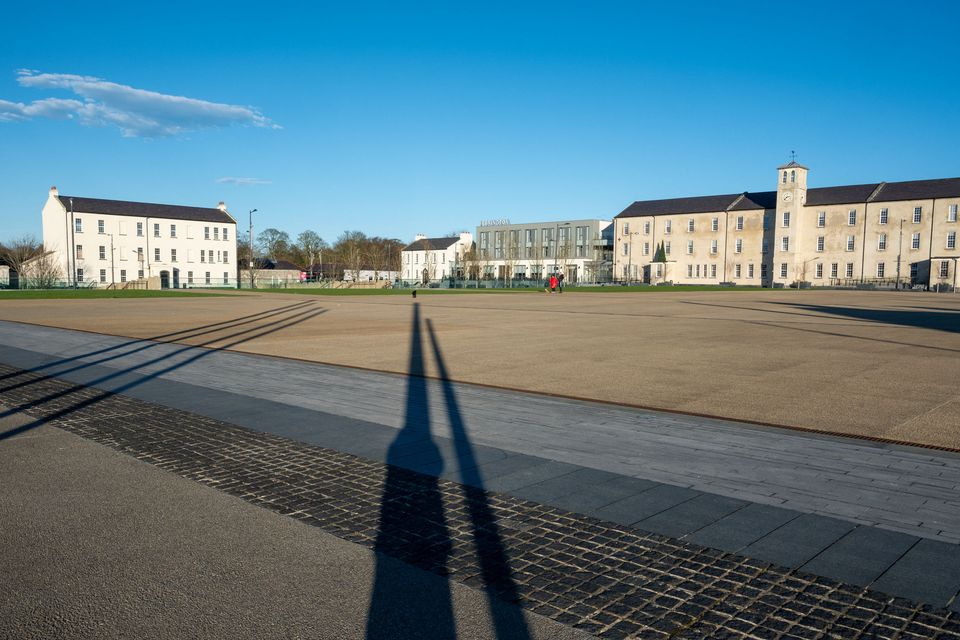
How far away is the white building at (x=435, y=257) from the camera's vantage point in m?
126

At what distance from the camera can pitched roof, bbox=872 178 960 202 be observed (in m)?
81.8

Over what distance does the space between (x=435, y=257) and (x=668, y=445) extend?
404 ft

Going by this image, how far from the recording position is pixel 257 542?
4270 millimetres

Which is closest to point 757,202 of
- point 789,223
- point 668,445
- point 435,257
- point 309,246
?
point 789,223

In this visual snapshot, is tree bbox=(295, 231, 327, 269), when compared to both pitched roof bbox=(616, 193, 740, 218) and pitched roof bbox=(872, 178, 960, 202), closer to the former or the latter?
pitched roof bbox=(616, 193, 740, 218)

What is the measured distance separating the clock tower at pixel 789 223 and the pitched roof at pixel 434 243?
189 ft

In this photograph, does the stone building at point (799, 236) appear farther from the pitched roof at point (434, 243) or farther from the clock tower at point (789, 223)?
the pitched roof at point (434, 243)

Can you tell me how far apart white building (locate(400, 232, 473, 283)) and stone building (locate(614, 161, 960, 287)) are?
1220 inches

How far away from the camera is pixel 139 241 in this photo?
84.8 metres

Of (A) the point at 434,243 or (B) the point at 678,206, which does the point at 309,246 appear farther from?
(B) the point at 678,206

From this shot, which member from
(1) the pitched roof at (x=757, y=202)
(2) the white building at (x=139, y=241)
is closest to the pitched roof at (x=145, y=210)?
(2) the white building at (x=139, y=241)

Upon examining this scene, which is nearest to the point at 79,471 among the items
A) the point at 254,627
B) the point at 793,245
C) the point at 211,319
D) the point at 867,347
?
the point at 254,627

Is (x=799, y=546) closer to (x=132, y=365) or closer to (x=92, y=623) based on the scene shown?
(x=92, y=623)

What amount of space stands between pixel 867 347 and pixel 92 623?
15906 millimetres
